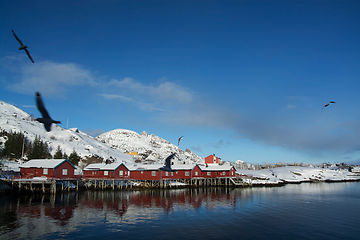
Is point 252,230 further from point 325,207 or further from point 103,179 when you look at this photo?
point 103,179

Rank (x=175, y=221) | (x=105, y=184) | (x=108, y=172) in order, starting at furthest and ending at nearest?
1. (x=108, y=172)
2. (x=105, y=184)
3. (x=175, y=221)

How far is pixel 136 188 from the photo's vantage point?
66.1 meters

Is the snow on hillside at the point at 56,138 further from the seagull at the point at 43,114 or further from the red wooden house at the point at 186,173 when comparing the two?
the seagull at the point at 43,114

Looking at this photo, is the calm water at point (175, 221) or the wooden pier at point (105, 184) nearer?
the calm water at point (175, 221)

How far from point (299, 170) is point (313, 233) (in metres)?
109

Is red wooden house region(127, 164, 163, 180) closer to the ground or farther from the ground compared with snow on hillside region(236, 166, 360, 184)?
farther from the ground

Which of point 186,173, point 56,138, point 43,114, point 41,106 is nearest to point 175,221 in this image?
point 43,114

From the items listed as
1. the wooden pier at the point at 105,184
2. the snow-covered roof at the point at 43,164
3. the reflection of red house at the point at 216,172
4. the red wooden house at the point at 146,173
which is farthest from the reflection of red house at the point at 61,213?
the reflection of red house at the point at 216,172

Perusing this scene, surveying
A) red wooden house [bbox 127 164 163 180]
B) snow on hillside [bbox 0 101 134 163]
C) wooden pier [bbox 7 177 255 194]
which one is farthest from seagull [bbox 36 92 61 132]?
snow on hillside [bbox 0 101 134 163]

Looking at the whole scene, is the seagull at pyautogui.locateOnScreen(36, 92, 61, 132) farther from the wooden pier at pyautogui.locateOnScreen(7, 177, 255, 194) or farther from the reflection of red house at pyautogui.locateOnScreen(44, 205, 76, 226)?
the wooden pier at pyautogui.locateOnScreen(7, 177, 255, 194)

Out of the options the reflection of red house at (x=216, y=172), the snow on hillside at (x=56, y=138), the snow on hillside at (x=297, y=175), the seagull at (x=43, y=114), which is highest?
the snow on hillside at (x=56, y=138)

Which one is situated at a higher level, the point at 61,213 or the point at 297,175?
the point at 61,213

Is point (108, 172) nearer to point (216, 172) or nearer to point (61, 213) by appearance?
point (216, 172)

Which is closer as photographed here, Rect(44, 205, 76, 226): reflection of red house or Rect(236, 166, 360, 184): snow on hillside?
Rect(44, 205, 76, 226): reflection of red house
